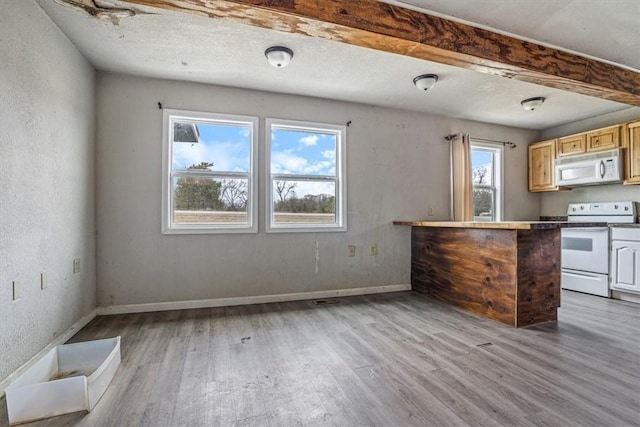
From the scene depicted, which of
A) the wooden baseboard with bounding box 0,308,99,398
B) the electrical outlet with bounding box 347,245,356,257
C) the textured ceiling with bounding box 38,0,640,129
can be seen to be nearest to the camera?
the wooden baseboard with bounding box 0,308,99,398

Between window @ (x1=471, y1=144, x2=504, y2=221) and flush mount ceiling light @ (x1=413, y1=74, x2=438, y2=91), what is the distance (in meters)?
2.02

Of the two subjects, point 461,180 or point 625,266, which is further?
point 461,180

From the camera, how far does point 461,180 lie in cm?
429

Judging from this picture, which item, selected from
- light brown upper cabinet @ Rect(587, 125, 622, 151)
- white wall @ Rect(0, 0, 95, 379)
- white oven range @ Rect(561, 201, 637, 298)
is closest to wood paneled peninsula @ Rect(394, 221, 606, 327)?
white oven range @ Rect(561, 201, 637, 298)

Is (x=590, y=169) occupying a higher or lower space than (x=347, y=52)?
lower

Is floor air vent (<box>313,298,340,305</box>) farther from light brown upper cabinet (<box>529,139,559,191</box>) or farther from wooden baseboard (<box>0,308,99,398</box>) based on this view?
light brown upper cabinet (<box>529,139,559,191</box>)

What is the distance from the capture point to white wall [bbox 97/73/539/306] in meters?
3.05

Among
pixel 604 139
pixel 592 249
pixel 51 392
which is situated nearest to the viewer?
pixel 51 392

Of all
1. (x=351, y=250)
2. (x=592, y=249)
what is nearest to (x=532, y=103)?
(x=592, y=249)

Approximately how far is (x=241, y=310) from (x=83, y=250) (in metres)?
1.56

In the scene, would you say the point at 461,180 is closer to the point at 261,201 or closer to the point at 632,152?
the point at 632,152

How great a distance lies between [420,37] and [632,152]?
140 inches

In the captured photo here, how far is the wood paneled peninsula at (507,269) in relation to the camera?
269 centimetres

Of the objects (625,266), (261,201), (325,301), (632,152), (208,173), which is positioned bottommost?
(325,301)
